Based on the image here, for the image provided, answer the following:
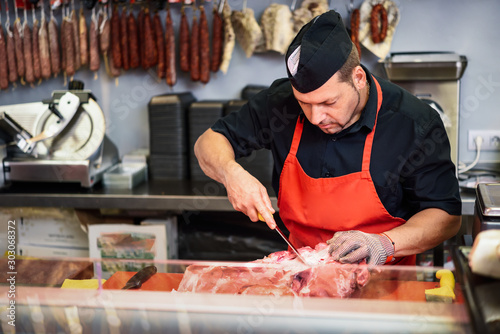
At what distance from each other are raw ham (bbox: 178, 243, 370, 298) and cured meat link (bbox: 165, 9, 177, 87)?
8.42 ft

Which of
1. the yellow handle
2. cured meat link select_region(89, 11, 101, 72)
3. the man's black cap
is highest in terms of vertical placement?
cured meat link select_region(89, 11, 101, 72)

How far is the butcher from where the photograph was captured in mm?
1709

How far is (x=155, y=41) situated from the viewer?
391 cm

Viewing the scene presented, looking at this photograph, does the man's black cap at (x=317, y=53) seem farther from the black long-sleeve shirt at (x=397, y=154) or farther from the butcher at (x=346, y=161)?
the black long-sleeve shirt at (x=397, y=154)

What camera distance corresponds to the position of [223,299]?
1262mm

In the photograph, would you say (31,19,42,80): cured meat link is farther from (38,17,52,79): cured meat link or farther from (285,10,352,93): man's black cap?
(285,10,352,93): man's black cap

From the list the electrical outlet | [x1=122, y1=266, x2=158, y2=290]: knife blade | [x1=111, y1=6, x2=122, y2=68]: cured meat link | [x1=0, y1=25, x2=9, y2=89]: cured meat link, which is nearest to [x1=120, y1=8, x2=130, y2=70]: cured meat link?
[x1=111, y1=6, x2=122, y2=68]: cured meat link

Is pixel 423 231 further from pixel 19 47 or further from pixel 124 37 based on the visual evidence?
pixel 19 47

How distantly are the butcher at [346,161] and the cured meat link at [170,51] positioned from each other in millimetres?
1804

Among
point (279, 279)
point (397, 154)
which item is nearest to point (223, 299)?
point (279, 279)

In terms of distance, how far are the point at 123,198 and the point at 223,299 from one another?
2.22 m

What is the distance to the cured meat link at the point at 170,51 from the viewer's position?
150 inches

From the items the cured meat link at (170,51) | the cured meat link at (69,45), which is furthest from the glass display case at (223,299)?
the cured meat link at (69,45)

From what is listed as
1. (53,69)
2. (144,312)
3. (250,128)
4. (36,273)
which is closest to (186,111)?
(53,69)
